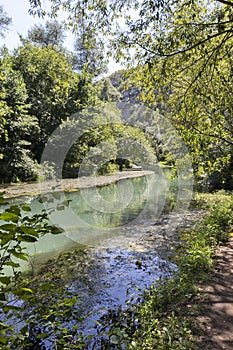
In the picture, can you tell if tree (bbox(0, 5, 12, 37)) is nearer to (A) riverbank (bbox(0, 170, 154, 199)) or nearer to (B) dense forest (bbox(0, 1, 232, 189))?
(B) dense forest (bbox(0, 1, 232, 189))

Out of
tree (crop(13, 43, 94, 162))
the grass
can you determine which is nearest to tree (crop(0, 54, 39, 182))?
tree (crop(13, 43, 94, 162))

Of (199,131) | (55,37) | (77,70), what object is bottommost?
(199,131)

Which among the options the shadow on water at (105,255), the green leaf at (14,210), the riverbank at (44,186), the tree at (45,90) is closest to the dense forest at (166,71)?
the tree at (45,90)

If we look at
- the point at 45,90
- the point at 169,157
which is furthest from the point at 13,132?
the point at 169,157

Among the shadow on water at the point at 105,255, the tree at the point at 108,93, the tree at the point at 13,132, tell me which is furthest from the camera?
the tree at the point at 108,93

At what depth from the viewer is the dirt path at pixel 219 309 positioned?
221 cm

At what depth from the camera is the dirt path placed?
2213 mm

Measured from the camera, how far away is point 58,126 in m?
16.0

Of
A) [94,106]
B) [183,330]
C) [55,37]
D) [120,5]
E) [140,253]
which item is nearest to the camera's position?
[183,330]

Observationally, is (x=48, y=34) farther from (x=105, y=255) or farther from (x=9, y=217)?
(x=9, y=217)

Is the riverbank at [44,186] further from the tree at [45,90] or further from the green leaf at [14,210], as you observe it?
the green leaf at [14,210]

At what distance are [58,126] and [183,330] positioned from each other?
14947 millimetres

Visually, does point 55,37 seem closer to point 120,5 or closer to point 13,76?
point 13,76

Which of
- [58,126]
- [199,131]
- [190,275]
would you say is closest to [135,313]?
[190,275]
